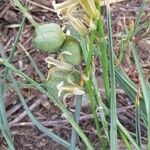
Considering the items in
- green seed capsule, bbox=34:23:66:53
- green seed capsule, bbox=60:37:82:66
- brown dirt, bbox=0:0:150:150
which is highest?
green seed capsule, bbox=34:23:66:53

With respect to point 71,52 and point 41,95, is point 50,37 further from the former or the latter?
point 41,95

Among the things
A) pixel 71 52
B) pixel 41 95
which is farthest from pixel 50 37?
pixel 41 95

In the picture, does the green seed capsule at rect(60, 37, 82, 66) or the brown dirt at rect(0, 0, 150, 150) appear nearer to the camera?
the green seed capsule at rect(60, 37, 82, 66)

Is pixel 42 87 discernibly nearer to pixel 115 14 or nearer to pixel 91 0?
pixel 91 0

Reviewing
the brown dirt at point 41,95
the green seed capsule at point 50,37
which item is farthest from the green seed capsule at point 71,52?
the brown dirt at point 41,95

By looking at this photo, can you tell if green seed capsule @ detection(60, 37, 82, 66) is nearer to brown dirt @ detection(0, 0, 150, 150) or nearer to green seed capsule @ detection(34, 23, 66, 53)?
green seed capsule @ detection(34, 23, 66, 53)

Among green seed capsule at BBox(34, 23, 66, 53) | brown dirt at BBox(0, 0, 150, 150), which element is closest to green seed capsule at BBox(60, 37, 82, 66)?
green seed capsule at BBox(34, 23, 66, 53)
